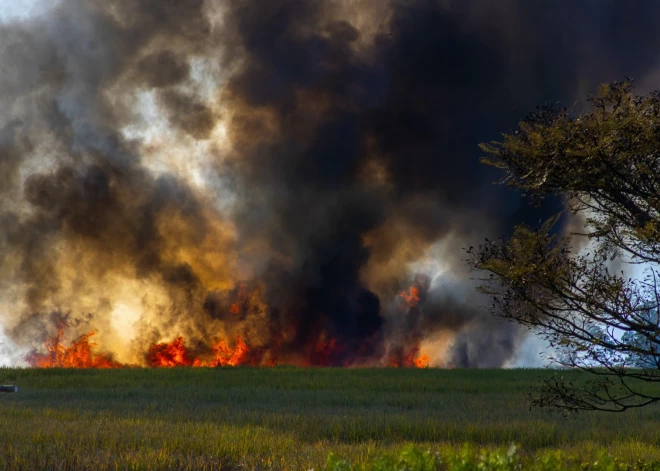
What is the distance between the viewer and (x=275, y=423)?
611 inches

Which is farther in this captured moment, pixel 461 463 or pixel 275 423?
pixel 275 423

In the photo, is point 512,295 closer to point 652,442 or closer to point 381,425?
point 381,425

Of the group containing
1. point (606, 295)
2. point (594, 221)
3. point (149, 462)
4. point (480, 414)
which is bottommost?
point (149, 462)

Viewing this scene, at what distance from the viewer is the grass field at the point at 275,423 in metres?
11.4

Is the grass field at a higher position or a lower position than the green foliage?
higher

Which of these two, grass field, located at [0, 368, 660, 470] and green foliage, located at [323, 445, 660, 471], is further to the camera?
grass field, located at [0, 368, 660, 470]

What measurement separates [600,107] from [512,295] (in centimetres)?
359

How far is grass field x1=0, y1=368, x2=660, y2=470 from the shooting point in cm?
1140

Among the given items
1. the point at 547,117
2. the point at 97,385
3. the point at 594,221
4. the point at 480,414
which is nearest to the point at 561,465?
the point at 594,221

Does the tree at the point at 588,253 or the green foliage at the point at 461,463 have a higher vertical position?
the tree at the point at 588,253

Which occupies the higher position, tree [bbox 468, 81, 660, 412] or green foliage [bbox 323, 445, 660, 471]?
tree [bbox 468, 81, 660, 412]

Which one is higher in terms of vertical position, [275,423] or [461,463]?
[275,423]

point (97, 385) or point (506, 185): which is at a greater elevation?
point (506, 185)

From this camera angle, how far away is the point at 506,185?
1160 centimetres
